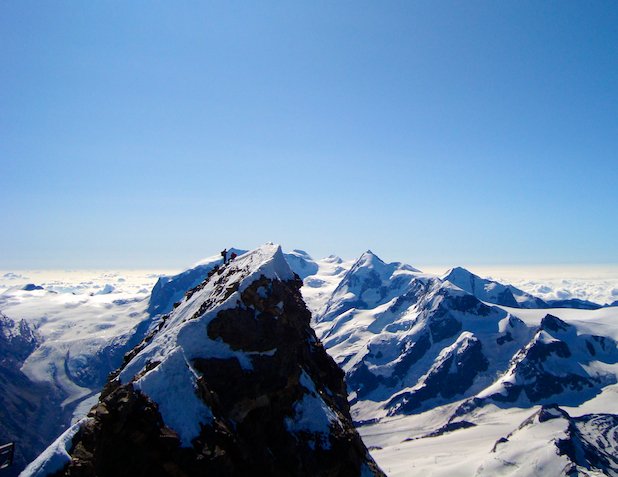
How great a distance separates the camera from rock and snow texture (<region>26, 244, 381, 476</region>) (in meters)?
40.4

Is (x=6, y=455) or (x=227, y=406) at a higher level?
(x=227, y=406)

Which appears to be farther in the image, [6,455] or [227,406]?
[227,406]

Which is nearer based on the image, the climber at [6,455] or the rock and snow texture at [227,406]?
the rock and snow texture at [227,406]

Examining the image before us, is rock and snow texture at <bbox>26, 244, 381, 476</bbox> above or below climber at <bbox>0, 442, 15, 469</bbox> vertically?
above

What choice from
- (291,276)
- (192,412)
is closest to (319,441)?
(192,412)

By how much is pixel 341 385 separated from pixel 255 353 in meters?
25.8

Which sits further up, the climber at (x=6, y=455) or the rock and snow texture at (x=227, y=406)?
the rock and snow texture at (x=227, y=406)

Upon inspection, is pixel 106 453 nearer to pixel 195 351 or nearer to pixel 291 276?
pixel 195 351

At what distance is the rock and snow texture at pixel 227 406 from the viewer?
133 ft

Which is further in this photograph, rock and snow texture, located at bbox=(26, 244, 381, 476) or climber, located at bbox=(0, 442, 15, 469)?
climber, located at bbox=(0, 442, 15, 469)

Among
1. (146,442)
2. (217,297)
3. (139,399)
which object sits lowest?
(146,442)

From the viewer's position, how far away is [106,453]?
132 feet

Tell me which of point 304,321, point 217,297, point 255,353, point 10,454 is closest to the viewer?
point 10,454

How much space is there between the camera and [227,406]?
47.7 meters
